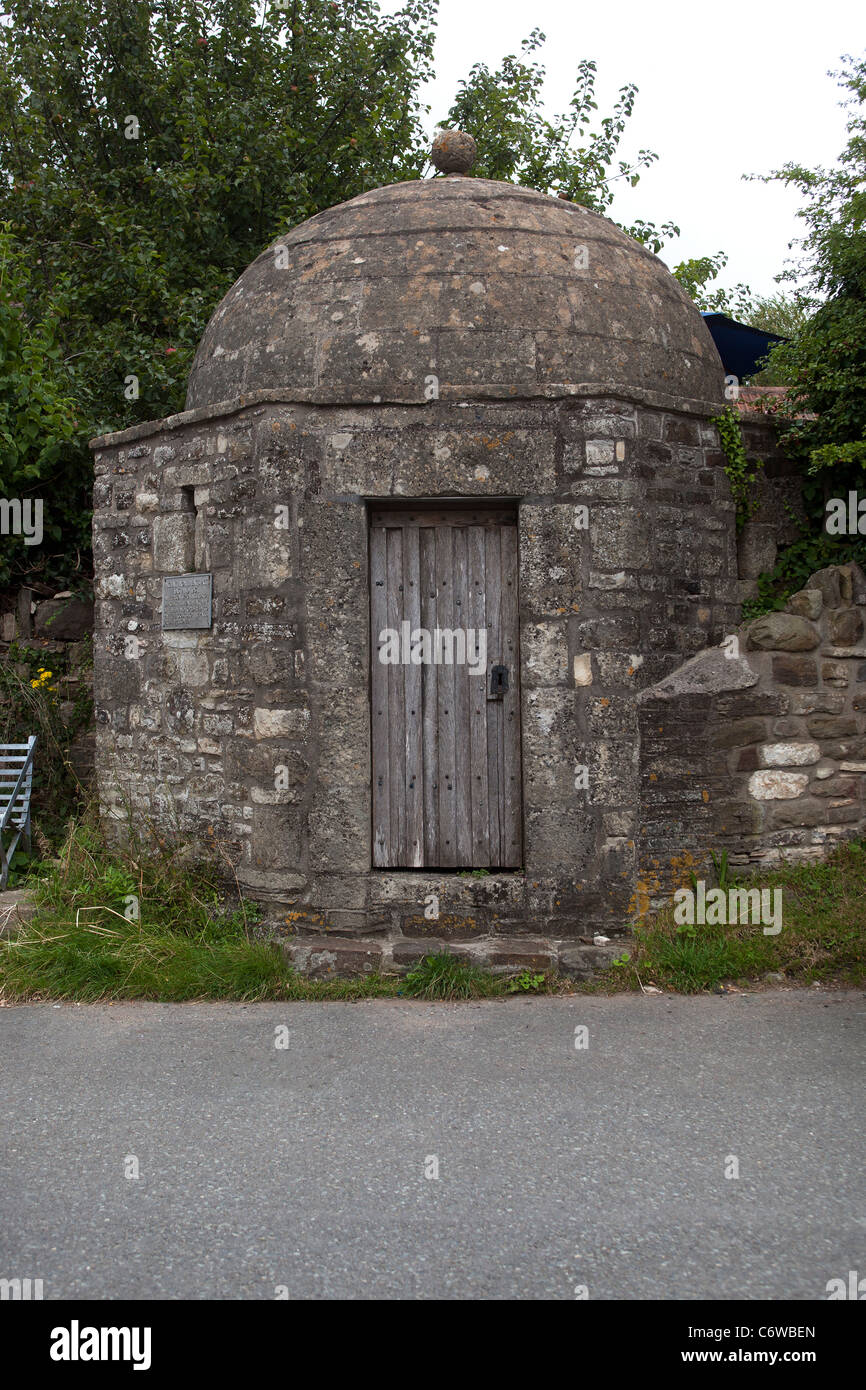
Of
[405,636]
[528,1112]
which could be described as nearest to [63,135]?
[405,636]

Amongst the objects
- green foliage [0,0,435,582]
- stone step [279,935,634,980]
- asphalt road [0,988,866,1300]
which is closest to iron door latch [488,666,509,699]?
stone step [279,935,634,980]

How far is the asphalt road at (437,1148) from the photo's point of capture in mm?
2963

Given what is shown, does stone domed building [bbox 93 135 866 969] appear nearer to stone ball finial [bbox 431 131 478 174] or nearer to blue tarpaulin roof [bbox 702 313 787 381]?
stone ball finial [bbox 431 131 478 174]

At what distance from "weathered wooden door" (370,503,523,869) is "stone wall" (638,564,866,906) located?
2.39 feet

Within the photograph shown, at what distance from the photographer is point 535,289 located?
5.70 meters

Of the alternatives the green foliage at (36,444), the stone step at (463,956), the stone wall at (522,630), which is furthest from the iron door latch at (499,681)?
the green foliage at (36,444)

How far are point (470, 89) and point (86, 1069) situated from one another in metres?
12.5

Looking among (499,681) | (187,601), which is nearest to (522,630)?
(499,681)

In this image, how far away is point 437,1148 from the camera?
12.0 feet

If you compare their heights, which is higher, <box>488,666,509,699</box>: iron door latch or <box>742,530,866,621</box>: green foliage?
<box>742,530,866,621</box>: green foliage

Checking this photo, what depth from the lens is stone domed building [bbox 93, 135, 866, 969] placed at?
5461 millimetres

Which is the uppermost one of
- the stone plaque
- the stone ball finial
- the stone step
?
the stone ball finial

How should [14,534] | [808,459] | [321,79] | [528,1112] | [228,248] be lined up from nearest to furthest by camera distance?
1. [528,1112]
2. [808,459]
3. [14,534]
4. [228,248]
5. [321,79]

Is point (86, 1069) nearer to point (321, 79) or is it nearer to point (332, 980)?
point (332, 980)
